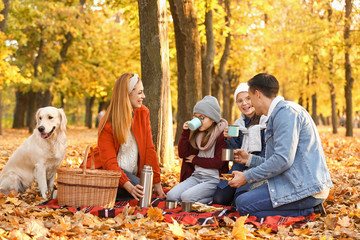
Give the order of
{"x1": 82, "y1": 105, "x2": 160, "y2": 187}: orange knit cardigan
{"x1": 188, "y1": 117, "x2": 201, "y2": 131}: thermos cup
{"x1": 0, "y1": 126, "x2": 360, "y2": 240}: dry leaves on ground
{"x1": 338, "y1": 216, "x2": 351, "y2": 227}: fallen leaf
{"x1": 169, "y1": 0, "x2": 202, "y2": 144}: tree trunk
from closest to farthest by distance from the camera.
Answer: {"x1": 0, "y1": 126, "x2": 360, "y2": 240}: dry leaves on ground → {"x1": 338, "y1": 216, "x2": 351, "y2": 227}: fallen leaf → {"x1": 188, "y1": 117, "x2": 201, "y2": 131}: thermos cup → {"x1": 82, "y1": 105, "x2": 160, "y2": 187}: orange knit cardigan → {"x1": 169, "y1": 0, "x2": 202, "y2": 144}: tree trunk

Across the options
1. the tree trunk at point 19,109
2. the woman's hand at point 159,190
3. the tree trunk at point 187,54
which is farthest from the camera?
the tree trunk at point 19,109

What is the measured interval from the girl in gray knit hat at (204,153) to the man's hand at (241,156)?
437mm

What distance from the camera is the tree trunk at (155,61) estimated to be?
23.6ft

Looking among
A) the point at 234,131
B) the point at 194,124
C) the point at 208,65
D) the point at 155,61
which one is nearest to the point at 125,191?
the point at 194,124

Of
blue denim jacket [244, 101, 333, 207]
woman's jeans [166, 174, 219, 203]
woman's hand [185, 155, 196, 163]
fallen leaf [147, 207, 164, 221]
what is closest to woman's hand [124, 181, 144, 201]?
fallen leaf [147, 207, 164, 221]

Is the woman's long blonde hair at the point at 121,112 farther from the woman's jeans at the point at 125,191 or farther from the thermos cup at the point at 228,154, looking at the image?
the thermos cup at the point at 228,154

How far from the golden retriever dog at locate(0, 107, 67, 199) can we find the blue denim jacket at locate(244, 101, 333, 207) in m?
2.92

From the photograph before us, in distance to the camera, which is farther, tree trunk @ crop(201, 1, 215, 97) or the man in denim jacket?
tree trunk @ crop(201, 1, 215, 97)

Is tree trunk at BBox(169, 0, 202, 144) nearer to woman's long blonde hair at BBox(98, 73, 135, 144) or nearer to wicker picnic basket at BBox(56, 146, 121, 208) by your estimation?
woman's long blonde hair at BBox(98, 73, 135, 144)

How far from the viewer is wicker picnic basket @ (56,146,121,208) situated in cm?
455

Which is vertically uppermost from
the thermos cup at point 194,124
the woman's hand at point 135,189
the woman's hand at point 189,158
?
the thermos cup at point 194,124

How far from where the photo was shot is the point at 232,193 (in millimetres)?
5289

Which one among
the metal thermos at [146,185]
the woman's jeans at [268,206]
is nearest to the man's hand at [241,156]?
the woman's jeans at [268,206]

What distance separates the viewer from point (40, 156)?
18.1ft
